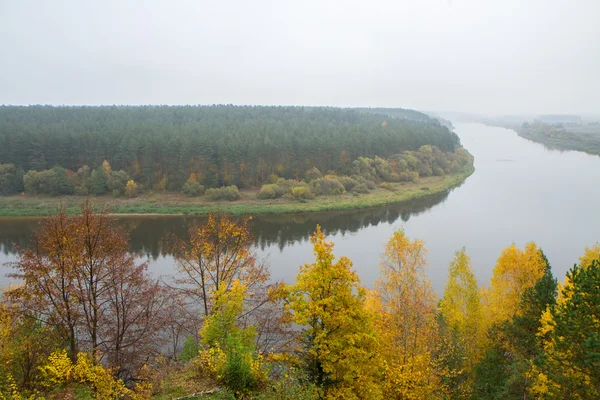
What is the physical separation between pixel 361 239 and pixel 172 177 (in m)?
27.7

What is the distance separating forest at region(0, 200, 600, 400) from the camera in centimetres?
890

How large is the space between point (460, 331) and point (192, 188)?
39484mm

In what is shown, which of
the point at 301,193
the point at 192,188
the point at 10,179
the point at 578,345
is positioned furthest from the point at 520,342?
the point at 10,179

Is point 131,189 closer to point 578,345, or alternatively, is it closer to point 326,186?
point 326,186

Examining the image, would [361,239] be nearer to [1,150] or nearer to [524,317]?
[524,317]

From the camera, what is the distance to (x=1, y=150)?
50.3 metres

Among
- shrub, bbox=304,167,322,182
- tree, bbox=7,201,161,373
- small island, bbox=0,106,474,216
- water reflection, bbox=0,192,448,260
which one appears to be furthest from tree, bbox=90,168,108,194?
tree, bbox=7,201,161,373

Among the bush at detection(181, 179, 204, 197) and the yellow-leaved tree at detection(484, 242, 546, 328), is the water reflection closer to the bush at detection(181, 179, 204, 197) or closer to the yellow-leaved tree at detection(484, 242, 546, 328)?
the bush at detection(181, 179, 204, 197)

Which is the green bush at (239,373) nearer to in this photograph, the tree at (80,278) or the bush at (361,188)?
the tree at (80,278)

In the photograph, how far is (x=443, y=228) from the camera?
38156 mm

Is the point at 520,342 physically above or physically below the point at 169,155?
below

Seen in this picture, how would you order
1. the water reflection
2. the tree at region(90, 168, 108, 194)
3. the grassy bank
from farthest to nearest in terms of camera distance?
the tree at region(90, 168, 108, 194) → the grassy bank → the water reflection

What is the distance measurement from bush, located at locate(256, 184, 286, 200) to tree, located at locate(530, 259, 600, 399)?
1631 inches

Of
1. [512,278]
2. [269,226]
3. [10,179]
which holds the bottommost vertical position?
[269,226]
